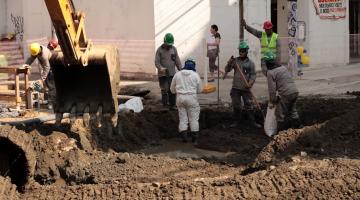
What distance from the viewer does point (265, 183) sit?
7238mm

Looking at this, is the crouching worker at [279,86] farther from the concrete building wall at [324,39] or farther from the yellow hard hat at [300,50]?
the concrete building wall at [324,39]

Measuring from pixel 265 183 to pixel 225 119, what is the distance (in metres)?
5.05

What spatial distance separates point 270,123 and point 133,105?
2.98 metres

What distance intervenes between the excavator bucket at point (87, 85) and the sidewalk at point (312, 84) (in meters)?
4.93

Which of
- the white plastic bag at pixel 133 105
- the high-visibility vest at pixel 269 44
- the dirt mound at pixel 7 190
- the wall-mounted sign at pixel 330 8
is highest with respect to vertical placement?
the wall-mounted sign at pixel 330 8

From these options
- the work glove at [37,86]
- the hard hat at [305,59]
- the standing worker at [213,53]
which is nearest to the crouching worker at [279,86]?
the standing worker at [213,53]

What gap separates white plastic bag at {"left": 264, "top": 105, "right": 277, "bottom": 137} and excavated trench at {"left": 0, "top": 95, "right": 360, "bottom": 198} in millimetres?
170

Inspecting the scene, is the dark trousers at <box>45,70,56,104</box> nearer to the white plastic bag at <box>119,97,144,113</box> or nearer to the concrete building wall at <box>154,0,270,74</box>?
the white plastic bag at <box>119,97,144,113</box>

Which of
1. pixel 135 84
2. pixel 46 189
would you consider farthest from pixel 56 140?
pixel 135 84

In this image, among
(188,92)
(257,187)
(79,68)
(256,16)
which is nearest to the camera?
(257,187)

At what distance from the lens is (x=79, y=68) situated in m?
9.27

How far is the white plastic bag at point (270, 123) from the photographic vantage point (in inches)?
425

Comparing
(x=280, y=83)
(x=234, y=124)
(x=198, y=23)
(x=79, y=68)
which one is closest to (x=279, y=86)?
(x=280, y=83)

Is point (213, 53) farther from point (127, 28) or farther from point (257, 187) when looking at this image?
point (257, 187)
